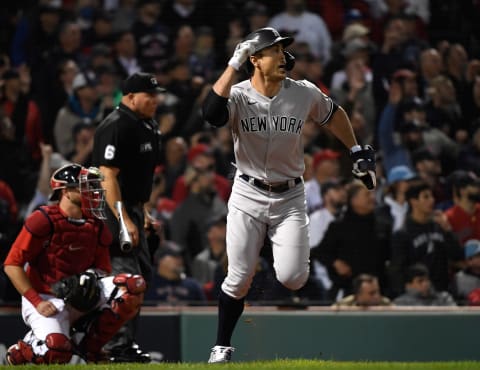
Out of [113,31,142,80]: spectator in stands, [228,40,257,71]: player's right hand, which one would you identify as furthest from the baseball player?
[113,31,142,80]: spectator in stands

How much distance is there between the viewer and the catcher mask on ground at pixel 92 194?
7223 millimetres

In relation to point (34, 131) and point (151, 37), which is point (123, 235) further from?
point (151, 37)

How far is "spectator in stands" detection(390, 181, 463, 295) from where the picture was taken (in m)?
9.77

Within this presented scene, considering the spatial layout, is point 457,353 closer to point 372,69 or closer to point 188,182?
point 188,182

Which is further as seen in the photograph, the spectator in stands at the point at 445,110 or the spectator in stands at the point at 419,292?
the spectator in stands at the point at 445,110

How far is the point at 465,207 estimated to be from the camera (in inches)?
408

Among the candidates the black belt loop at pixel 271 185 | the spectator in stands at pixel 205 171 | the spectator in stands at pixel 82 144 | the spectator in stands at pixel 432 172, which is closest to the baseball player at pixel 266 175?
the black belt loop at pixel 271 185

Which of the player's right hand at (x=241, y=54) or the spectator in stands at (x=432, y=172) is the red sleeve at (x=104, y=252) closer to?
the player's right hand at (x=241, y=54)

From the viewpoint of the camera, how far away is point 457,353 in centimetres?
878

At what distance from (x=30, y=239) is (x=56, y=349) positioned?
69cm

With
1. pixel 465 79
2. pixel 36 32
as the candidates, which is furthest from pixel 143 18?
pixel 465 79

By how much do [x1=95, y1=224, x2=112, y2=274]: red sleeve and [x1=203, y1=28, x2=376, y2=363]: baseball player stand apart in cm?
106

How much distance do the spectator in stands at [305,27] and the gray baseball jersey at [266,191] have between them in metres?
6.68

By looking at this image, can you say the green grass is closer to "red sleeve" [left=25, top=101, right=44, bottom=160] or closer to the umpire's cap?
the umpire's cap
